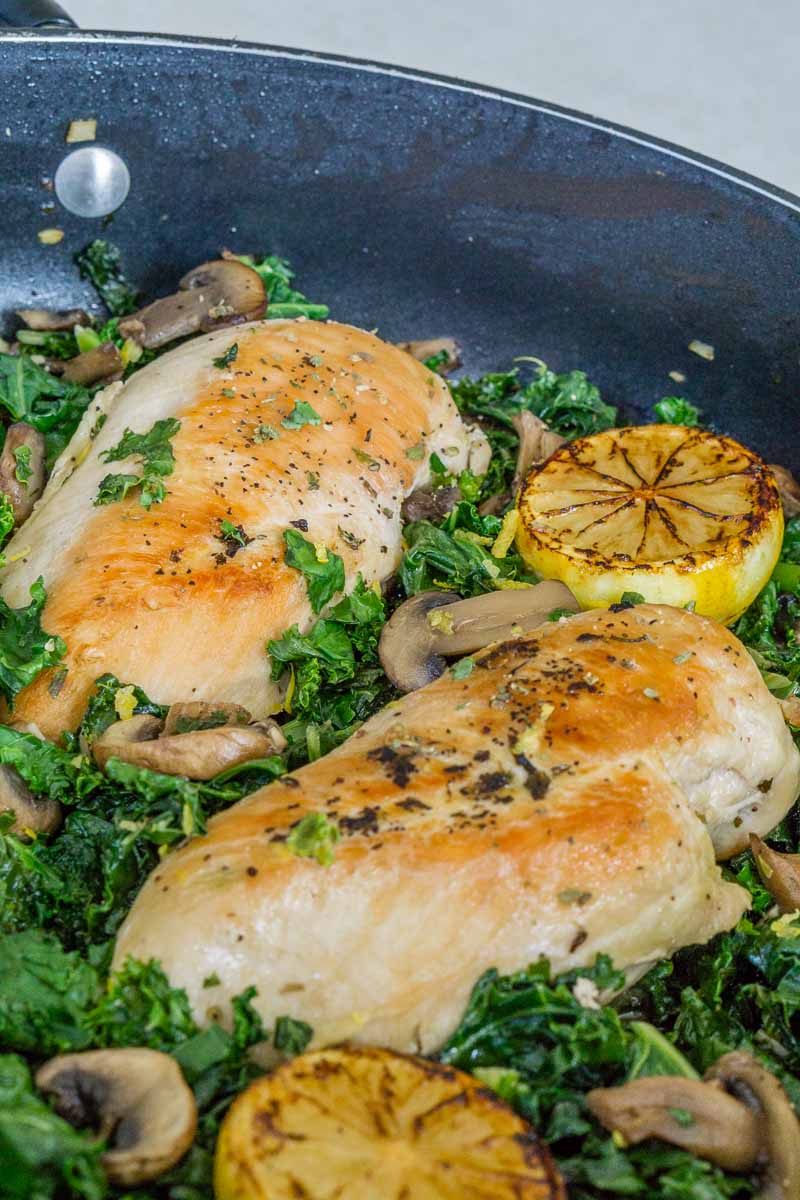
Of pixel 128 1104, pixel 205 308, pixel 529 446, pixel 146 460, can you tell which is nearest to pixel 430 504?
pixel 529 446

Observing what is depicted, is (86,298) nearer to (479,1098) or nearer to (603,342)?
(603,342)

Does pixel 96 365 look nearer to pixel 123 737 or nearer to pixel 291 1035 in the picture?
pixel 123 737

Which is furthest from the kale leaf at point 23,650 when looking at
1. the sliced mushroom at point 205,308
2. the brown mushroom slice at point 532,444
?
the brown mushroom slice at point 532,444

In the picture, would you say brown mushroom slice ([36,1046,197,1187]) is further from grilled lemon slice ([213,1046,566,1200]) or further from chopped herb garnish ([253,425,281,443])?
chopped herb garnish ([253,425,281,443])

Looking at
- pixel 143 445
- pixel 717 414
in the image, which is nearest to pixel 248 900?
pixel 143 445

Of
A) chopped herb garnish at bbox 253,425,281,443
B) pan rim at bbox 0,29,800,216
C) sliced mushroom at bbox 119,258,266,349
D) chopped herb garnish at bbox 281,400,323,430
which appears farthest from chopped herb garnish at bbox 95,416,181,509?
pan rim at bbox 0,29,800,216

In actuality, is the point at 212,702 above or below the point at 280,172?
below
